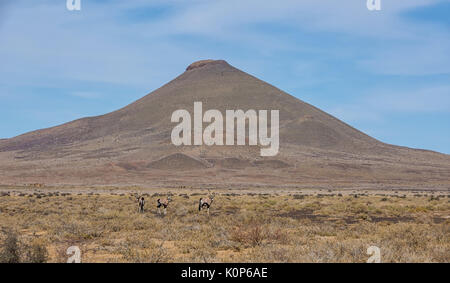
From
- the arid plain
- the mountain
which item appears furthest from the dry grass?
the mountain

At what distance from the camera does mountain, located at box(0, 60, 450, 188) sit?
106 metres

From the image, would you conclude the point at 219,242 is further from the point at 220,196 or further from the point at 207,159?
the point at 207,159

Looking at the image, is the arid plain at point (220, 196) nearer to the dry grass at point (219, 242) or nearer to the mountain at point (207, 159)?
the dry grass at point (219, 242)

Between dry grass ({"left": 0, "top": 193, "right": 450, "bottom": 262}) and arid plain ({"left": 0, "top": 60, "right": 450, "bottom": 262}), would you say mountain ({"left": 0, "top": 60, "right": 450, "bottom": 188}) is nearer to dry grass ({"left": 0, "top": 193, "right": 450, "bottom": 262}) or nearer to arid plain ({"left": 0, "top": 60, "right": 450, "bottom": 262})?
arid plain ({"left": 0, "top": 60, "right": 450, "bottom": 262})

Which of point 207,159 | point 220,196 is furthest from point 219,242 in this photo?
point 207,159

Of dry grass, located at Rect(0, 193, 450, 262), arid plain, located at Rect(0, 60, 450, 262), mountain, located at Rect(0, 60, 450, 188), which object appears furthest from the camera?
mountain, located at Rect(0, 60, 450, 188)

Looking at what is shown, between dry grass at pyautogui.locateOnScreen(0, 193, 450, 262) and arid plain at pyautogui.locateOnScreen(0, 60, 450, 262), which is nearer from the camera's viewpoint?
dry grass at pyautogui.locateOnScreen(0, 193, 450, 262)

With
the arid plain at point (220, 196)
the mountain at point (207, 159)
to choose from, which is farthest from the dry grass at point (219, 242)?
the mountain at point (207, 159)

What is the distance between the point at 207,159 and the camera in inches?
5118

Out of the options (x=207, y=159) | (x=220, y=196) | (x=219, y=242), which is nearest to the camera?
(x=219, y=242)

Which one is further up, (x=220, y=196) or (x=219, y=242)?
(x=219, y=242)
